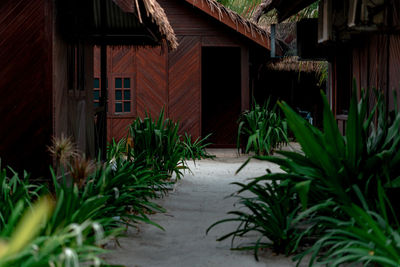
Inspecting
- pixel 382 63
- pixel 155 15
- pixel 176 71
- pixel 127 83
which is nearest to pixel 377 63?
pixel 382 63

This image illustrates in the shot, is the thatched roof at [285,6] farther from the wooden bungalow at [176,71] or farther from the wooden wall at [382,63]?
the wooden bungalow at [176,71]

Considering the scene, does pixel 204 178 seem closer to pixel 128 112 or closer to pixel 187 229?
pixel 187 229

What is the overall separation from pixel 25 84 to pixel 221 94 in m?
10.6

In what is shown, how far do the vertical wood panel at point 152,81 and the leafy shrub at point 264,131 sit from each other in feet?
7.22

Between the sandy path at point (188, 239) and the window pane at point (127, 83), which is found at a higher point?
the window pane at point (127, 83)

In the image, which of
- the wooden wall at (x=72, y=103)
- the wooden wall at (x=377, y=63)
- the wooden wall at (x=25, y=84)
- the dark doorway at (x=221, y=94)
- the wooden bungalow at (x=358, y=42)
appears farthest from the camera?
the dark doorway at (x=221, y=94)

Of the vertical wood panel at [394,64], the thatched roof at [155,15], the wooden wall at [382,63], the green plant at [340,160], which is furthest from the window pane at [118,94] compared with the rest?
the green plant at [340,160]

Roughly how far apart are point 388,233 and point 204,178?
6.24 metres

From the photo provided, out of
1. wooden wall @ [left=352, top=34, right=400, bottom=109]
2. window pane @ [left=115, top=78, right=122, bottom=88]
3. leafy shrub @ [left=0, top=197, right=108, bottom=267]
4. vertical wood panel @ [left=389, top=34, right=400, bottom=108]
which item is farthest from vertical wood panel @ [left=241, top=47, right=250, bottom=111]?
leafy shrub @ [left=0, top=197, right=108, bottom=267]

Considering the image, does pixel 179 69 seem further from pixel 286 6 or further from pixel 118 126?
pixel 286 6

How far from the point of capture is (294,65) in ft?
53.5

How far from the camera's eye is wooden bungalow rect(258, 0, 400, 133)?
16.9 feet

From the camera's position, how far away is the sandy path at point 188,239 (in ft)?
14.6

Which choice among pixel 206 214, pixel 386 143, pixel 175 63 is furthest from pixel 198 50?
pixel 386 143
